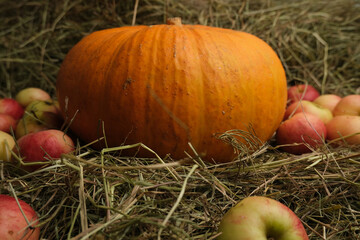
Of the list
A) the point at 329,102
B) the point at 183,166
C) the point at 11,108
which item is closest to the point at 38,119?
the point at 11,108

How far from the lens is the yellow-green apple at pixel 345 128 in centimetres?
207

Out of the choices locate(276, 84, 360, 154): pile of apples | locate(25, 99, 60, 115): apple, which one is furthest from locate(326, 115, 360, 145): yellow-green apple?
locate(25, 99, 60, 115): apple

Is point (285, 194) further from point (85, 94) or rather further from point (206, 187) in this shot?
point (85, 94)

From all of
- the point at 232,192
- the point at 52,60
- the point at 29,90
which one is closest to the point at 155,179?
the point at 232,192

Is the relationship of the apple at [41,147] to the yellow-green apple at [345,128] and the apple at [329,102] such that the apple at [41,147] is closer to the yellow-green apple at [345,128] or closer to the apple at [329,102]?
the yellow-green apple at [345,128]

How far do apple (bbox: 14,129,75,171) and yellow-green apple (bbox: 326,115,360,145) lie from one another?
5.09ft

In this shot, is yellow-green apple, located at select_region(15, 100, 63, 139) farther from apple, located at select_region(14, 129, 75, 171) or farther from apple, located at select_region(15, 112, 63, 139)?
apple, located at select_region(14, 129, 75, 171)

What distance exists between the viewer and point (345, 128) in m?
2.12

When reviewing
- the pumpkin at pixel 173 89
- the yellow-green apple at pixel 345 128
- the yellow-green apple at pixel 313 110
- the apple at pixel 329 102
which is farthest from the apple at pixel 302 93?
the pumpkin at pixel 173 89

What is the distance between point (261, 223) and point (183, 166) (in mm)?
447

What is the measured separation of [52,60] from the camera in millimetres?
2953

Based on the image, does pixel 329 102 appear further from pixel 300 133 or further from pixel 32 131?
pixel 32 131

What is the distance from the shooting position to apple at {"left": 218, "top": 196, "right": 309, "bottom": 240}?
45.1 inches

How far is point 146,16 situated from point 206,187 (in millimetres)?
1849
